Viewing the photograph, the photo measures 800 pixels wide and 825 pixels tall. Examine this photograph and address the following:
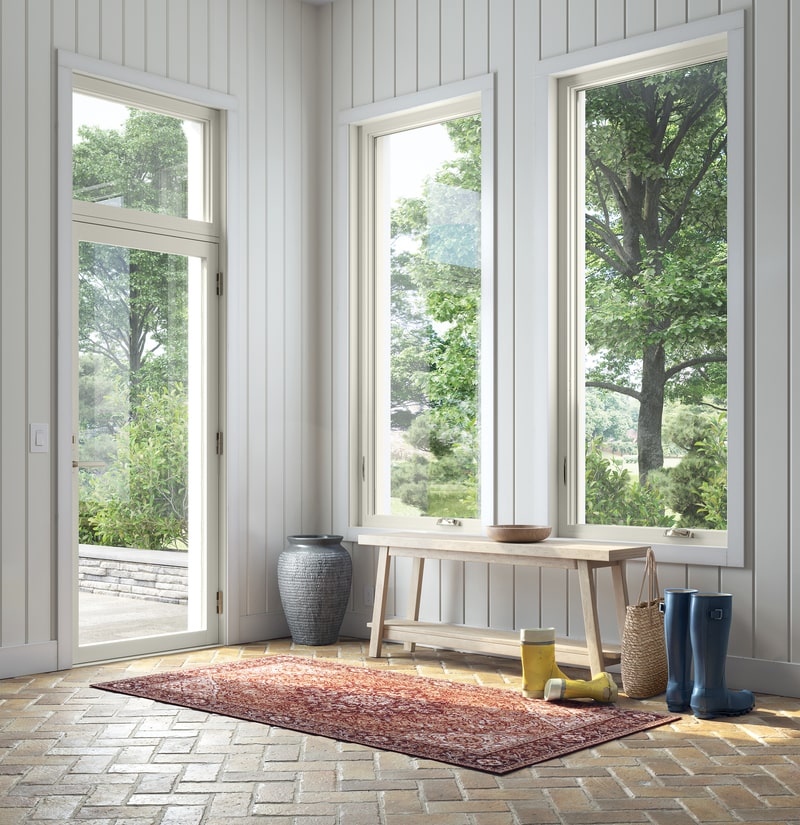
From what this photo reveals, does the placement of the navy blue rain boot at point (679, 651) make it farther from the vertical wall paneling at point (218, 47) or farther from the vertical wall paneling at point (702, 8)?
the vertical wall paneling at point (218, 47)

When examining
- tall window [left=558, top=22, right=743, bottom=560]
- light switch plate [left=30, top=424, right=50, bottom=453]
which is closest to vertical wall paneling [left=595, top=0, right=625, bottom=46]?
tall window [left=558, top=22, right=743, bottom=560]

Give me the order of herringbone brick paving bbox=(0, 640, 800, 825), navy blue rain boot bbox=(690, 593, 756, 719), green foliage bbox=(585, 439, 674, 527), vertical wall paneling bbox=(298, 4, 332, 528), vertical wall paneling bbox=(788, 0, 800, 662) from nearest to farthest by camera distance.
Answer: herringbone brick paving bbox=(0, 640, 800, 825), navy blue rain boot bbox=(690, 593, 756, 719), vertical wall paneling bbox=(788, 0, 800, 662), green foliage bbox=(585, 439, 674, 527), vertical wall paneling bbox=(298, 4, 332, 528)

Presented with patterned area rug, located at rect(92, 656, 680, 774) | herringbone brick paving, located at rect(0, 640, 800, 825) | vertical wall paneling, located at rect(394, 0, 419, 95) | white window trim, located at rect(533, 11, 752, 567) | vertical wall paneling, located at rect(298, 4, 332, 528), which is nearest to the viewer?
herringbone brick paving, located at rect(0, 640, 800, 825)

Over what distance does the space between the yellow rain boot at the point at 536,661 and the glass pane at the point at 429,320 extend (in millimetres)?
1317

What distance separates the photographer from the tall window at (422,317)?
5.45 metres

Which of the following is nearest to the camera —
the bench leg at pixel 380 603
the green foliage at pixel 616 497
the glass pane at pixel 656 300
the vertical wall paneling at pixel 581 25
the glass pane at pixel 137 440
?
the glass pane at pixel 656 300

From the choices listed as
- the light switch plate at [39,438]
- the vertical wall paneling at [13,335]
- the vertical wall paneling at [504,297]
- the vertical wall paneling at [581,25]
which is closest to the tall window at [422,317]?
the vertical wall paneling at [504,297]

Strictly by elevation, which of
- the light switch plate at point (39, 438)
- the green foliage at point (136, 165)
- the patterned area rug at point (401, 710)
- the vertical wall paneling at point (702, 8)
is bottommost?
the patterned area rug at point (401, 710)

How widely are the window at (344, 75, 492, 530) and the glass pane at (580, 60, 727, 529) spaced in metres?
Result: 0.57

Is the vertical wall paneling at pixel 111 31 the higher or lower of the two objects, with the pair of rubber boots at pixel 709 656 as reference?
higher

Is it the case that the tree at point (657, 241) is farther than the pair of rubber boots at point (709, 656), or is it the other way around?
the tree at point (657, 241)

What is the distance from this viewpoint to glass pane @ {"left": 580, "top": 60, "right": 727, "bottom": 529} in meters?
4.61

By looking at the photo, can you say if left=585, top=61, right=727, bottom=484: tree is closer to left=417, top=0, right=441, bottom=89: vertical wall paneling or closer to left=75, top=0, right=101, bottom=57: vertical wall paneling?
left=417, top=0, right=441, bottom=89: vertical wall paneling

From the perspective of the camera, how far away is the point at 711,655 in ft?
12.7
